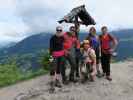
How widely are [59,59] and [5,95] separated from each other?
326 cm

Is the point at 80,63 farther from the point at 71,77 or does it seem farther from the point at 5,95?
the point at 5,95

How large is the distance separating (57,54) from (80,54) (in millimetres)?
1379

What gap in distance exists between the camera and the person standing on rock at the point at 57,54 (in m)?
17.8

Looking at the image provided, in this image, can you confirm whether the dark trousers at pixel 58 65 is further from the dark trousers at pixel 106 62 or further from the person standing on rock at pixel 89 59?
the dark trousers at pixel 106 62

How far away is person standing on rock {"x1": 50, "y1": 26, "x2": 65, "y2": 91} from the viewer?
699 inches

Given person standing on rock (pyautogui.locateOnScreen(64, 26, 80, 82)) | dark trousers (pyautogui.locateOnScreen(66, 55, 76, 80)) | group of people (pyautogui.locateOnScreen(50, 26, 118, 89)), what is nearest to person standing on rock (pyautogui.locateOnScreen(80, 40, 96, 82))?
group of people (pyautogui.locateOnScreen(50, 26, 118, 89))

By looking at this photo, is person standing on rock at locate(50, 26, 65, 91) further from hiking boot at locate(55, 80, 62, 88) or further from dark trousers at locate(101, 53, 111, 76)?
dark trousers at locate(101, 53, 111, 76)

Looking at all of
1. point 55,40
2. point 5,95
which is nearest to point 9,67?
point 5,95

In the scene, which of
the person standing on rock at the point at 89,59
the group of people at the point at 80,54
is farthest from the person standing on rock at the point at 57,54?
the person standing on rock at the point at 89,59

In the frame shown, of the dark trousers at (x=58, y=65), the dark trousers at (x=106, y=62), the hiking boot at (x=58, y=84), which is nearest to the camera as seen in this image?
the dark trousers at (x=58, y=65)

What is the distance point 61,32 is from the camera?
17.8 m

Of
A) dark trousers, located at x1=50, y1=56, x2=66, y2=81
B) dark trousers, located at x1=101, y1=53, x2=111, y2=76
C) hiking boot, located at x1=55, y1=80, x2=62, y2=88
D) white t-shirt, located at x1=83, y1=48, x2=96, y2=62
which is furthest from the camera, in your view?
dark trousers, located at x1=101, y1=53, x2=111, y2=76

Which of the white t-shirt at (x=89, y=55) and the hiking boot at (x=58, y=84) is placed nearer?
the hiking boot at (x=58, y=84)

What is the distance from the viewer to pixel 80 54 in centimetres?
1895
